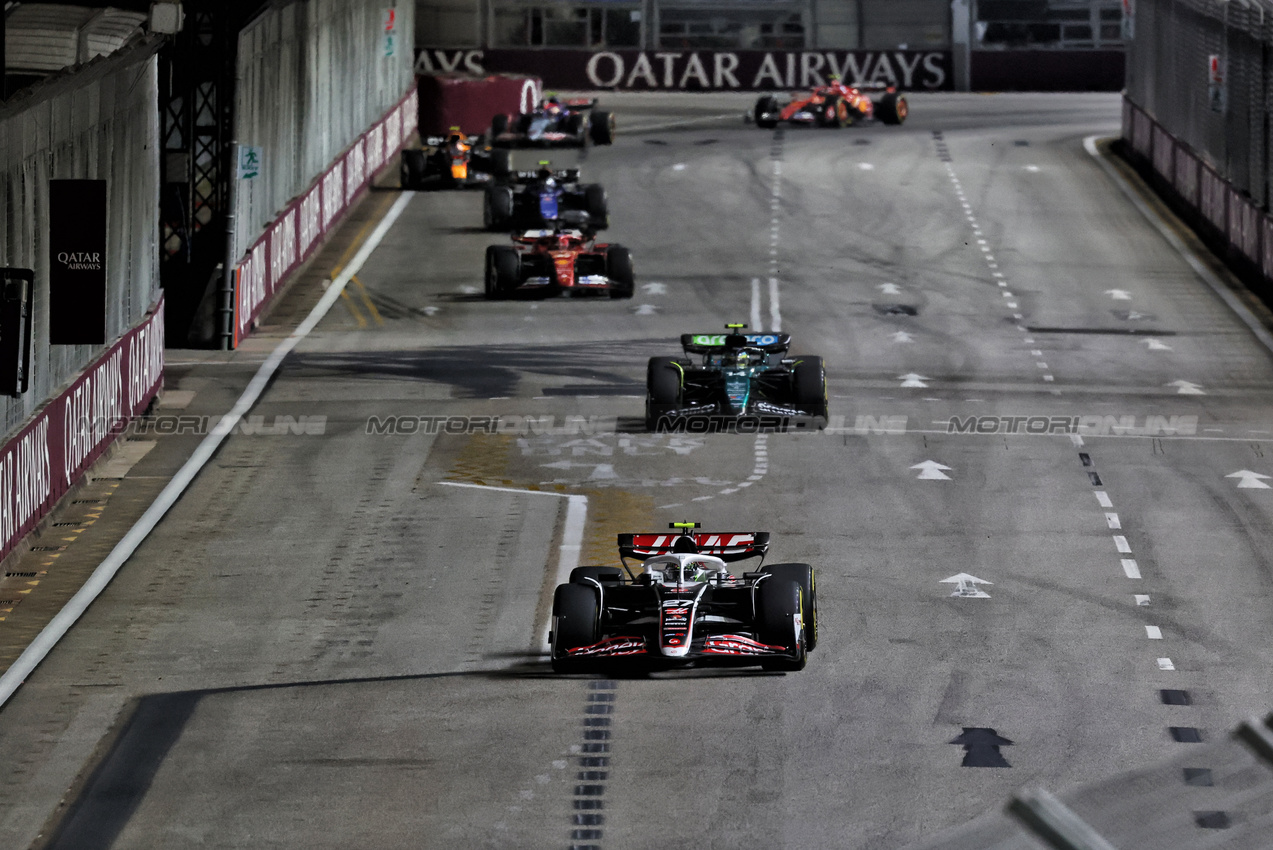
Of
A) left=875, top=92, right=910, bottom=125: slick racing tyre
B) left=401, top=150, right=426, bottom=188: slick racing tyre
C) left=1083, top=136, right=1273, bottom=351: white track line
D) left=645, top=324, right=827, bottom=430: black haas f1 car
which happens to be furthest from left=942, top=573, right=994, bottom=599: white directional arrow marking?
left=875, top=92, right=910, bottom=125: slick racing tyre

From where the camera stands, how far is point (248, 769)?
14.5 metres

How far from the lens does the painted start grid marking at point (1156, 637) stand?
672 cm

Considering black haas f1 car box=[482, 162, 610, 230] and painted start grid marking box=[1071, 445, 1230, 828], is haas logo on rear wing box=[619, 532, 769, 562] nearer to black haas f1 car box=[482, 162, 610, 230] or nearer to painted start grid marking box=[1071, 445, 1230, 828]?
painted start grid marking box=[1071, 445, 1230, 828]

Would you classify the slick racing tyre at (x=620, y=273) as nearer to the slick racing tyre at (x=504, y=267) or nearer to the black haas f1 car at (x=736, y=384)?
the slick racing tyre at (x=504, y=267)

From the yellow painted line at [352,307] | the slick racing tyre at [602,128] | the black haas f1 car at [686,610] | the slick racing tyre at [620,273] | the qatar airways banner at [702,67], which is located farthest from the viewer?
the qatar airways banner at [702,67]

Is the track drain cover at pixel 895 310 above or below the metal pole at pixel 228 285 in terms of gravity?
below

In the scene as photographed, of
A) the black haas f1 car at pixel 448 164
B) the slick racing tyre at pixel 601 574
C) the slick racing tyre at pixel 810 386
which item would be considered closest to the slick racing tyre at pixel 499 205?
the black haas f1 car at pixel 448 164

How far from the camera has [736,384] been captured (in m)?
26.8

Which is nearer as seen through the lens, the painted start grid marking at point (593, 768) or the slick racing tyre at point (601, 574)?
the painted start grid marking at point (593, 768)

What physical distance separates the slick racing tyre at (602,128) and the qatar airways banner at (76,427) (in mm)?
26655

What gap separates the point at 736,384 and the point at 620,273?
10400 millimetres

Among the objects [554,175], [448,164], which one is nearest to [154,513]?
[554,175]

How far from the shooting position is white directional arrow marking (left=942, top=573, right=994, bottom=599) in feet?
63.3

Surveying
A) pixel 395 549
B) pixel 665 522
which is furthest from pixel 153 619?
pixel 665 522
